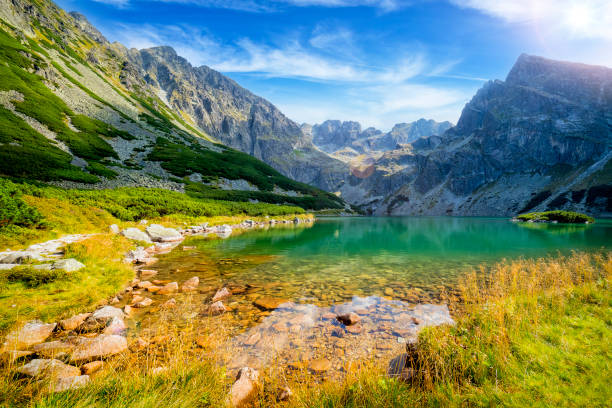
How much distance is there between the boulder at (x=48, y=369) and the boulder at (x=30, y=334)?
4.37ft

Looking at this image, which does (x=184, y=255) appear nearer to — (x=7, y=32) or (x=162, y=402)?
(x=162, y=402)

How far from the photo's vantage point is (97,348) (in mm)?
6008

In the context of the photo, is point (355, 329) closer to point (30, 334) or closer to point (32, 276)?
point (30, 334)

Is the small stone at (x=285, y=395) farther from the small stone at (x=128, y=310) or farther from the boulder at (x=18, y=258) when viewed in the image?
the boulder at (x=18, y=258)

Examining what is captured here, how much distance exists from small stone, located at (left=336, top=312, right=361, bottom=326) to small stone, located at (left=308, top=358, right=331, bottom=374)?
A: 7.25 feet

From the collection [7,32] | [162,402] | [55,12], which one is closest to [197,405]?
[162,402]

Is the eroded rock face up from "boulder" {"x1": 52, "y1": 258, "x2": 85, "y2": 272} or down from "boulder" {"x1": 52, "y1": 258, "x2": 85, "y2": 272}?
down

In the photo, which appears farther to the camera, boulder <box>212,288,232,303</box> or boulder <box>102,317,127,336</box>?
boulder <box>212,288,232,303</box>

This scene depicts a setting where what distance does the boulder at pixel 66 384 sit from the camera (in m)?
3.85

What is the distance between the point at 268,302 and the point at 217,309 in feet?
7.00

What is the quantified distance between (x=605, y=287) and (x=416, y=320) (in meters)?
7.17

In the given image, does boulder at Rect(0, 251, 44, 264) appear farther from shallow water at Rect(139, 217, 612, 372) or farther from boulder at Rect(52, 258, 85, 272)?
shallow water at Rect(139, 217, 612, 372)

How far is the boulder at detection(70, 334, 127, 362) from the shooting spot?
564 cm

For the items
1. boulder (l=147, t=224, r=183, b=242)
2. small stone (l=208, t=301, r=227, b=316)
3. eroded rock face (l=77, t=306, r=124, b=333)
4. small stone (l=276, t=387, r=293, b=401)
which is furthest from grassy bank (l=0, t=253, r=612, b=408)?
boulder (l=147, t=224, r=183, b=242)
